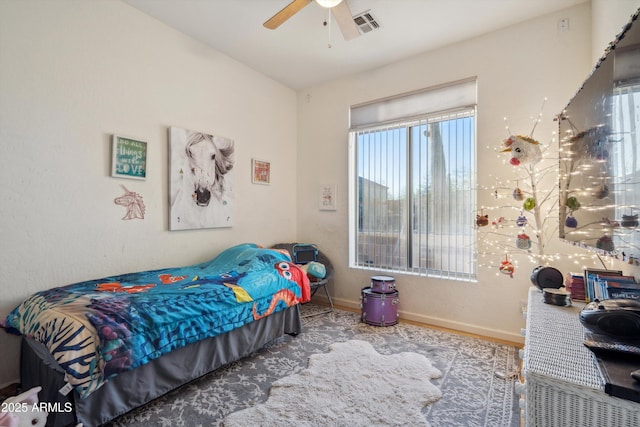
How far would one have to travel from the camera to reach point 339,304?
3.82 metres

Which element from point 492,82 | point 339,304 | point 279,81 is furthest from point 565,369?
point 279,81

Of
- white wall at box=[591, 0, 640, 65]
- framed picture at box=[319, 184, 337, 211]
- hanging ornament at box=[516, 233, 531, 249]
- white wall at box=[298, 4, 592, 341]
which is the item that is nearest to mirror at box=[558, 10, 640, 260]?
white wall at box=[591, 0, 640, 65]

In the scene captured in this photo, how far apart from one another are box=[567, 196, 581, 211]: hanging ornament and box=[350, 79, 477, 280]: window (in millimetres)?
1149

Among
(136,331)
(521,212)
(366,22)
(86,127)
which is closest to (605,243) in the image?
(521,212)

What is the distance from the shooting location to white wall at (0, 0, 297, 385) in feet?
6.48

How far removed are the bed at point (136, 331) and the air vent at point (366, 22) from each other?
2.36m

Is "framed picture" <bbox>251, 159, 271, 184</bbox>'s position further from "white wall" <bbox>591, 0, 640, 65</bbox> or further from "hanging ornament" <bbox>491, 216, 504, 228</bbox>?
"white wall" <bbox>591, 0, 640, 65</bbox>

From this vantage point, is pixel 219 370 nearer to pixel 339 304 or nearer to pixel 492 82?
pixel 339 304

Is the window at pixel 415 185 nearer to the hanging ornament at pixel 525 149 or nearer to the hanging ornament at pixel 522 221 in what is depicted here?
the hanging ornament at pixel 522 221

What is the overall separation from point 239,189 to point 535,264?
3046 millimetres

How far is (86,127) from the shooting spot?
7.51 ft

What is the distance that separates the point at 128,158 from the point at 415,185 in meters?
2.78

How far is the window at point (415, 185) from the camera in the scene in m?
3.02

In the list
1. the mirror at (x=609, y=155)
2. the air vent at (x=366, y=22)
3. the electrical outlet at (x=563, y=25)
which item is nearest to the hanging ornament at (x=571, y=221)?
the mirror at (x=609, y=155)
